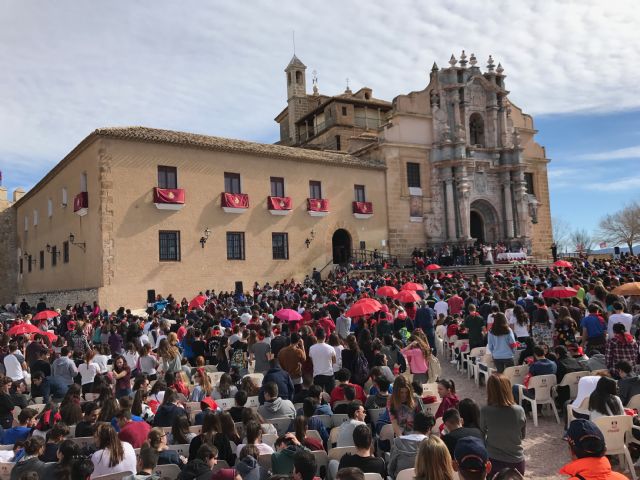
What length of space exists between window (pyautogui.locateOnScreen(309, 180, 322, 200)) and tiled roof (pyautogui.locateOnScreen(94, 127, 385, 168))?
1.29m

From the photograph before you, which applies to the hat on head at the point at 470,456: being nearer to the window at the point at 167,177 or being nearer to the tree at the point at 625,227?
the window at the point at 167,177

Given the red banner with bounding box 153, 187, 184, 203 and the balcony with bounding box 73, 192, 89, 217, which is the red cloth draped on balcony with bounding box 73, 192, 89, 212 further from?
the red banner with bounding box 153, 187, 184, 203

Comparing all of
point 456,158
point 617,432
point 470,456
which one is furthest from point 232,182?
point 470,456

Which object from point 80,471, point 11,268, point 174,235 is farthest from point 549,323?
point 11,268

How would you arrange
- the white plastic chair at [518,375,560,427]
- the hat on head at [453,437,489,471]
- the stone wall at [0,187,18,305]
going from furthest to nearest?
the stone wall at [0,187,18,305], the white plastic chair at [518,375,560,427], the hat on head at [453,437,489,471]

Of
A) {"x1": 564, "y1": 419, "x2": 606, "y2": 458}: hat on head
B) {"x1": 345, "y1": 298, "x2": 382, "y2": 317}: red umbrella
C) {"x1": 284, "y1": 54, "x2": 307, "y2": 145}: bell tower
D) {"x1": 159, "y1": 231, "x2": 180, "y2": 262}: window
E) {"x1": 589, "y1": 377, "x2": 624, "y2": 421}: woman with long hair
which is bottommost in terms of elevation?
{"x1": 589, "y1": 377, "x2": 624, "y2": 421}: woman with long hair

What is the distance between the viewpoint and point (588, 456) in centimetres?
402

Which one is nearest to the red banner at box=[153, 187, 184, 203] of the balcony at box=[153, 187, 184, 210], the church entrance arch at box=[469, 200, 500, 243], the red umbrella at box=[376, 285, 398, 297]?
the balcony at box=[153, 187, 184, 210]

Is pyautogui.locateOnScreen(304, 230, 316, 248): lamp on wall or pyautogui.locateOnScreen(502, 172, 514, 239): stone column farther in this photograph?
pyautogui.locateOnScreen(502, 172, 514, 239): stone column

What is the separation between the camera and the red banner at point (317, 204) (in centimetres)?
2966

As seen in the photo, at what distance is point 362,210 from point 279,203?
566 centimetres

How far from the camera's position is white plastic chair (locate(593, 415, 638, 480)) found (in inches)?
241

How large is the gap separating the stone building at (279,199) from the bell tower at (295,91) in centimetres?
275

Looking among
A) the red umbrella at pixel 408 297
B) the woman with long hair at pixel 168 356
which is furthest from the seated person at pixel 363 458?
the red umbrella at pixel 408 297
